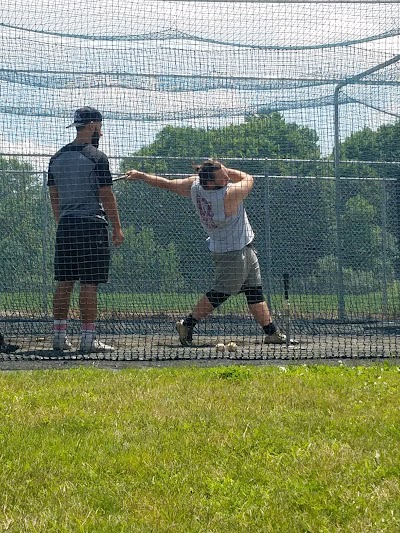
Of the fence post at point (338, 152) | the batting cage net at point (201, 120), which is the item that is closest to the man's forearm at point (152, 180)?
the batting cage net at point (201, 120)

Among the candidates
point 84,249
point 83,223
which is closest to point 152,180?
point 83,223

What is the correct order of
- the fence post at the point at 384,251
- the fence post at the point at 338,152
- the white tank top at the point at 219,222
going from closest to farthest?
the white tank top at the point at 219,222 → the fence post at the point at 338,152 → the fence post at the point at 384,251

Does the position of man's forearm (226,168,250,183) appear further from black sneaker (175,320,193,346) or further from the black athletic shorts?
black sneaker (175,320,193,346)

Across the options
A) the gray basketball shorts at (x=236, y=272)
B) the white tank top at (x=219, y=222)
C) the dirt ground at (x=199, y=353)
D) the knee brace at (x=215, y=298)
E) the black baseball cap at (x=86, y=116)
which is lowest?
the dirt ground at (x=199, y=353)

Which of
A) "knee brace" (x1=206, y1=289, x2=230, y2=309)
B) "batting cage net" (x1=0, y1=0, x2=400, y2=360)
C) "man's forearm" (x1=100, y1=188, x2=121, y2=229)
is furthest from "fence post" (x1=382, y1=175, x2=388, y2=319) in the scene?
"man's forearm" (x1=100, y1=188, x2=121, y2=229)

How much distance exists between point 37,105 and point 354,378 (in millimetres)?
4046

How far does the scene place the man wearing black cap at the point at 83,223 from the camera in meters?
8.02

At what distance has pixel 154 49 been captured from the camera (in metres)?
8.27

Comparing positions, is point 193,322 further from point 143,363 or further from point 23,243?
point 23,243

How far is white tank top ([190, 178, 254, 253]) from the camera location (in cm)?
843

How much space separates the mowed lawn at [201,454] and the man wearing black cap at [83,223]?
2.08m

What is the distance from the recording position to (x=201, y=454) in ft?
13.3

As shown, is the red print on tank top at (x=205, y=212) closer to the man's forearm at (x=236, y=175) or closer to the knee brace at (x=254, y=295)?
the man's forearm at (x=236, y=175)

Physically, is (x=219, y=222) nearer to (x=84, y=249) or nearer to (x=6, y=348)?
(x=84, y=249)
